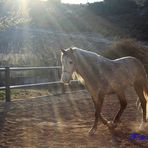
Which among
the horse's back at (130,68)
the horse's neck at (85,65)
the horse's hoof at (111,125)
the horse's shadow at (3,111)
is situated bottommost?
the horse's shadow at (3,111)

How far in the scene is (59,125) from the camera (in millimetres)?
7219

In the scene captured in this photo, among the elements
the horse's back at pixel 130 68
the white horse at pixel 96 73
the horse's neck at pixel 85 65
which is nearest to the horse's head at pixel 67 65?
the white horse at pixel 96 73

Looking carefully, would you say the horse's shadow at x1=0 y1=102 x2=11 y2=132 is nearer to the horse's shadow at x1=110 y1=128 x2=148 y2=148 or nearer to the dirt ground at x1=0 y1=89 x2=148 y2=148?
the dirt ground at x1=0 y1=89 x2=148 y2=148

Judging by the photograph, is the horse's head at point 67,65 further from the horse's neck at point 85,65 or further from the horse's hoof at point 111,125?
the horse's hoof at point 111,125

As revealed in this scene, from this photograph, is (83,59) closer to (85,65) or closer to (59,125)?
(85,65)

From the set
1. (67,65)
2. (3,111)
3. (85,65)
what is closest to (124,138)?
(85,65)

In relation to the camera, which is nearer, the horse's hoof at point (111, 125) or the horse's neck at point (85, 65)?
the horse's neck at point (85, 65)

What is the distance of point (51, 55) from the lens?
1827cm

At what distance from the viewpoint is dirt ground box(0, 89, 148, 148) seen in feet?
18.6

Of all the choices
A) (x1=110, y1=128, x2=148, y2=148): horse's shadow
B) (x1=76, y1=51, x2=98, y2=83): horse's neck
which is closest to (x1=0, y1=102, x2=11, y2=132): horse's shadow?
(x1=76, y1=51, x2=98, y2=83): horse's neck

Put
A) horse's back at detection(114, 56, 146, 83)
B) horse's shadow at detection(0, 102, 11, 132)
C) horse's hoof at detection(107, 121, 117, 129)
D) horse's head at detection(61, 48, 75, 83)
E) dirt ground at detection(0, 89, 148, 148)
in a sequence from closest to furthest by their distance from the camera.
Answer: dirt ground at detection(0, 89, 148, 148)
horse's head at detection(61, 48, 75, 83)
horse's hoof at detection(107, 121, 117, 129)
horse's back at detection(114, 56, 146, 83)
horse's shadow at detection(0, 102, 11, 132)

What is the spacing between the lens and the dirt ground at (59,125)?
5672 mm

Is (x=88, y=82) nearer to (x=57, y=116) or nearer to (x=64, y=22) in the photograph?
(x=57, y=116)

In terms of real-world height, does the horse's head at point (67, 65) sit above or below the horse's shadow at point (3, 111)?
above
